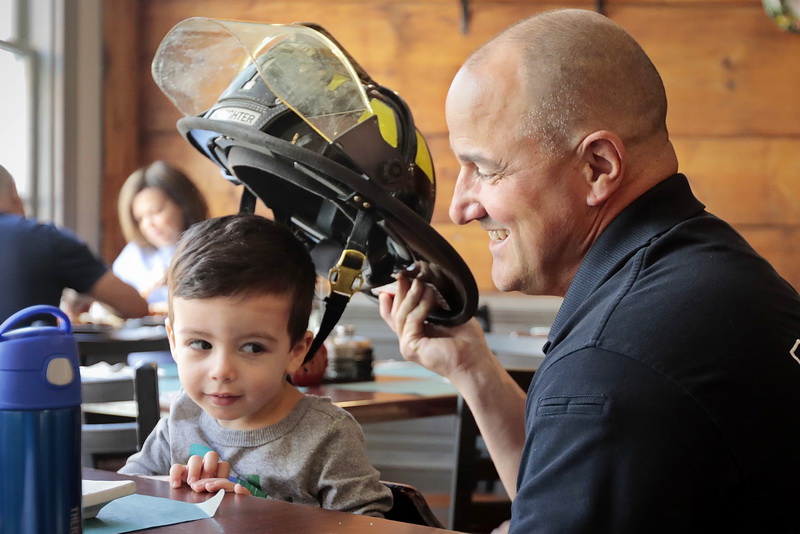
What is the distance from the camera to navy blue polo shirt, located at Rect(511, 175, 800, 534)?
774 millimetres

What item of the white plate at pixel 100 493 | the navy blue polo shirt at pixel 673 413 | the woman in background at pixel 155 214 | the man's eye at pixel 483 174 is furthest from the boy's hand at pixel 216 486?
the woman in background at pixel 155 214

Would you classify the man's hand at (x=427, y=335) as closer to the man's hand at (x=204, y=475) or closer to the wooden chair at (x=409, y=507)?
the wooden chair at (x=409, y=507)

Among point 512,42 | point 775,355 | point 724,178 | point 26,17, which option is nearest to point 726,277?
point 775,355

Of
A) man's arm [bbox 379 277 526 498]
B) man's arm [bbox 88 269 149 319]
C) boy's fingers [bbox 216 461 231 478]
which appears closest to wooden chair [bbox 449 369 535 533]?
man's arm [bbox 379 277 526 498]

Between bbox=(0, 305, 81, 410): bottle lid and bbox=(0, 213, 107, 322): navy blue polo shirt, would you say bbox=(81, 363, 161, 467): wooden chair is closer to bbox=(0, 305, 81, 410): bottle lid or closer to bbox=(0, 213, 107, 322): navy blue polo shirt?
bbox=(0, 213, 107, 322): navy blue polo shirt

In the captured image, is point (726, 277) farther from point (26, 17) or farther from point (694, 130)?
point (26, 17)

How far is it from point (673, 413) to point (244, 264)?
680 mm

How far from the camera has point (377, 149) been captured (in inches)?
48.8

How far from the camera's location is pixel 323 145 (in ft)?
4.01

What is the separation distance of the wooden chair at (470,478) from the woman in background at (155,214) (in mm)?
1731

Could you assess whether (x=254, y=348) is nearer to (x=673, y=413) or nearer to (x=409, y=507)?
(x=409, y=507)

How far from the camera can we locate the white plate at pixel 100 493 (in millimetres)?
890

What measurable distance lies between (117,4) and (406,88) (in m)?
1.26

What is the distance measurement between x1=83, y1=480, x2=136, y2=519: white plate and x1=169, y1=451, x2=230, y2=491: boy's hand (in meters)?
0.15
